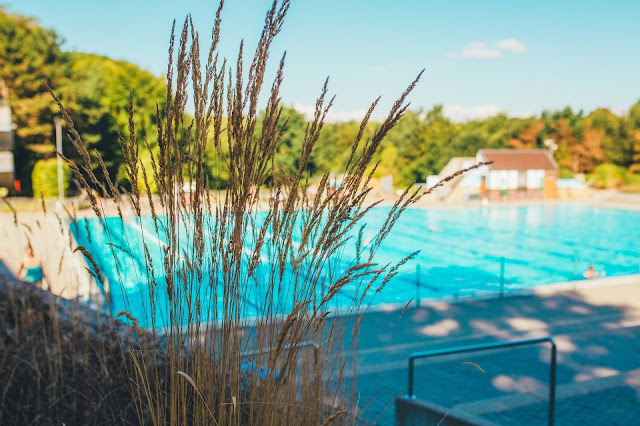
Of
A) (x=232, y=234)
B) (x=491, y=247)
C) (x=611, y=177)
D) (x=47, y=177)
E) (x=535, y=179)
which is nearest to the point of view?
(x=232, y=234)

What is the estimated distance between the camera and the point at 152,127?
2253 cm

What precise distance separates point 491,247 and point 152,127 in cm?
1522

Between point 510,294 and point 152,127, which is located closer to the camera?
point 510,294

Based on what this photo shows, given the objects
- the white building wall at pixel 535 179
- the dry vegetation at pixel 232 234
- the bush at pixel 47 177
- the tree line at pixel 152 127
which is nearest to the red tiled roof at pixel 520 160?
the white building wall at pixel 535 179

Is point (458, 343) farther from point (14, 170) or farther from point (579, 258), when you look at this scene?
point (14, 170)

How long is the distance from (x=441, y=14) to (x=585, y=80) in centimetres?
1404

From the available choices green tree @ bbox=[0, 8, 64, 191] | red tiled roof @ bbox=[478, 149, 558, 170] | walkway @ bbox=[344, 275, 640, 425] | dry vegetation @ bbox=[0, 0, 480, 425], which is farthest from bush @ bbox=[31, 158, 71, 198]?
dry vegetation @ bbox=[0, 0, 480, 425]

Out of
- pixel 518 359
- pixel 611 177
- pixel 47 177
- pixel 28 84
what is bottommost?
pixel 518 359

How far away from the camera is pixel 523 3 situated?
44062mm

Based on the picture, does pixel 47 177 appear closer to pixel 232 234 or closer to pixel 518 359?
pixel 518 359

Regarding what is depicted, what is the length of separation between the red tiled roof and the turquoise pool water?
137 inches

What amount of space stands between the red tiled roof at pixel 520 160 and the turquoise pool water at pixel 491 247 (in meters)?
3.47

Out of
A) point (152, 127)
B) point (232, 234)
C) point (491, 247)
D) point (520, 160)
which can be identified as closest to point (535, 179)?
point (520, 160)

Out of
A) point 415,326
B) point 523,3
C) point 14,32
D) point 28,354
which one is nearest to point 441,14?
point 523,3
